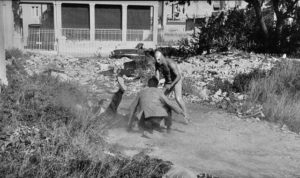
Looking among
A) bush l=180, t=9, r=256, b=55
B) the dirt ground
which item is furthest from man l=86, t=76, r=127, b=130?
bush l=180, t=9, r=256, b=55

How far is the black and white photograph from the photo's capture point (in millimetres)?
5211

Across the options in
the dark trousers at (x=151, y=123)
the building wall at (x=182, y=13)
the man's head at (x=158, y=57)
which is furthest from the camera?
the building wall at (x=182, y=13)

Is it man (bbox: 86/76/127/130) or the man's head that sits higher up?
the man's head

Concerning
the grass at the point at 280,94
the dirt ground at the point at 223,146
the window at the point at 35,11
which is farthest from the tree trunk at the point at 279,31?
the window at the point at 35,11

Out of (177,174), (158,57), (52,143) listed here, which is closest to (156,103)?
(158,57)

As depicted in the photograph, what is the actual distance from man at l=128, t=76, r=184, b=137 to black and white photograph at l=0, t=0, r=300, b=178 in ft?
0.06

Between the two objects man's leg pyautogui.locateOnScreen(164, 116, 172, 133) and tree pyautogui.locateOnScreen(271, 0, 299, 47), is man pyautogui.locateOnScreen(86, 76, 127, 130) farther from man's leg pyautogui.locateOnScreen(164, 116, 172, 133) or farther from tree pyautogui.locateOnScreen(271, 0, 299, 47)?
tree pyautogui.locateOnScreen(271, 0, 299, 47)

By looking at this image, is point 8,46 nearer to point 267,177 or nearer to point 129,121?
point 129,121

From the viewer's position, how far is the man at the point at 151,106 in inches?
296

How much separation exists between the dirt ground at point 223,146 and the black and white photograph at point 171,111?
20 mm

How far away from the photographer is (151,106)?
7.51 metres

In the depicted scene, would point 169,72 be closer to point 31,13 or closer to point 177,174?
point 177,174

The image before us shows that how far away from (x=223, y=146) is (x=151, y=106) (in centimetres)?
152

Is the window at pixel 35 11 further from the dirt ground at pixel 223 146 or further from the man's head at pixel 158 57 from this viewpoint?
the man's head at pixel 158 57
